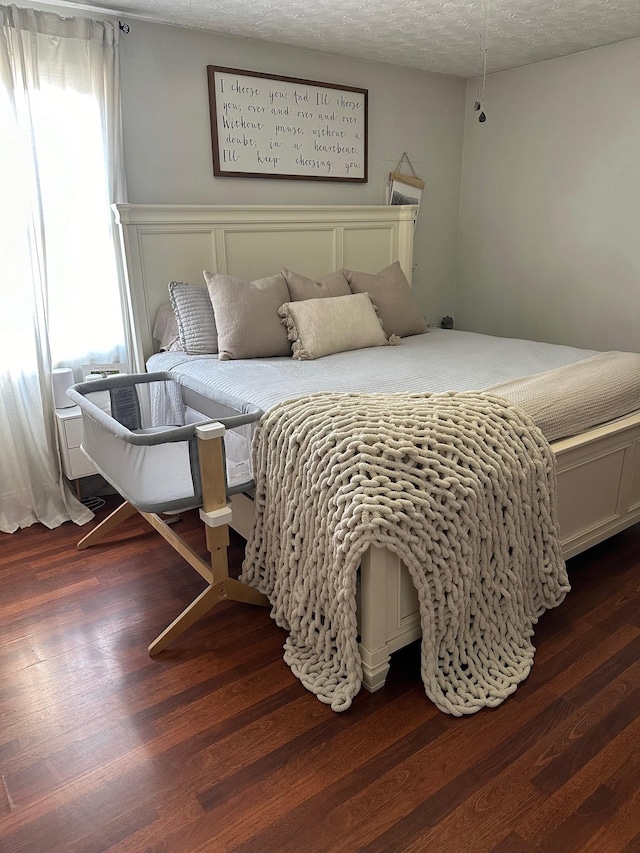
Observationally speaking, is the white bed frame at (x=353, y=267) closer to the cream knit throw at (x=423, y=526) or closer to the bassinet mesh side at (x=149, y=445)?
the cream knit throw at (x=423, y=526)


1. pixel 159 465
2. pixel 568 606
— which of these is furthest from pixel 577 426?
pixel 159 465

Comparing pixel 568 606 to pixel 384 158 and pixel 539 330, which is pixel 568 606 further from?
pixel 384 158

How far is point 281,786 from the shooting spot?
4.88 ft

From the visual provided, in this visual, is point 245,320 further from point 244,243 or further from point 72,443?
point 72,443

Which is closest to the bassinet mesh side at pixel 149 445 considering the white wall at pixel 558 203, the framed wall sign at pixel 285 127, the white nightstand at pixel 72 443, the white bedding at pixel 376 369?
the white bedding at pixel 376 369

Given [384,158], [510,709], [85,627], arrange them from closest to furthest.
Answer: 1. [510,709]
2. [85,627]
3. [384,158]

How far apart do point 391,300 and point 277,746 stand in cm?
220

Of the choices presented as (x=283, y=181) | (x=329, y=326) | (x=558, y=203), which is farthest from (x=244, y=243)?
(x=558, y=203)

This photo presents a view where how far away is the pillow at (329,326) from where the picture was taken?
8.95 ft

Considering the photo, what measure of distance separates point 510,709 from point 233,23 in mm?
3016

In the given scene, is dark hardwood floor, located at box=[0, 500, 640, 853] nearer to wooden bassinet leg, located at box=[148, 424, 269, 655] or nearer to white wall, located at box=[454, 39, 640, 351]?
wooden bassinet leg, located at box=[148, 424, 269, 655]

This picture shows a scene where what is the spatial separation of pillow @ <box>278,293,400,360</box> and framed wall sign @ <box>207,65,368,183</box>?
0.93m

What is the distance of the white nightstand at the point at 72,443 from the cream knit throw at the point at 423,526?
1.16 metres

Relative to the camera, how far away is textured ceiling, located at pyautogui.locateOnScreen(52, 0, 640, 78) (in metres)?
2.66
